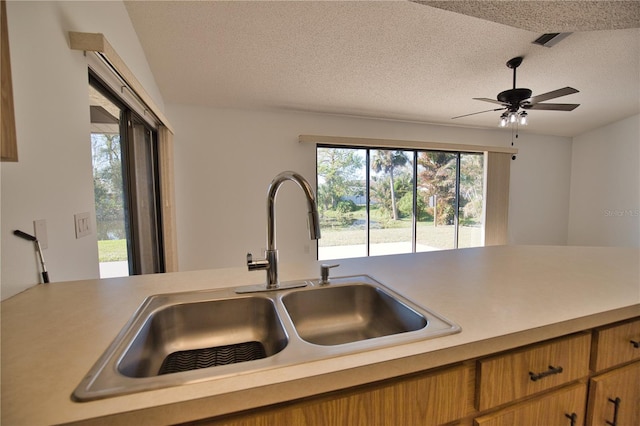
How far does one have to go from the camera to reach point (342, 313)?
102 cm

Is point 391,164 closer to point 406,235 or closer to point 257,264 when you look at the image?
point 406,235

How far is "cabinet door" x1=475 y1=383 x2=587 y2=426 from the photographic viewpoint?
0.68 m

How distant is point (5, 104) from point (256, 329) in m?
0.93

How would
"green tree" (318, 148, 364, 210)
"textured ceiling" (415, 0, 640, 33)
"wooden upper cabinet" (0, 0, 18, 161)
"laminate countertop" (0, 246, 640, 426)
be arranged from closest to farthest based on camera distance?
"laminate countertop" (0, 246, 640, 426) < "wooden upper cabinet" (0, 0, 18, 161) < "textured ceiling" (415, 0, 640, 33) < "green tree" (318, 148, 364, 210)

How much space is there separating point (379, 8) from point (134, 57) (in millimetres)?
2007

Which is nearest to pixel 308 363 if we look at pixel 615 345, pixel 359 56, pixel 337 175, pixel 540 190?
pixel 615 345

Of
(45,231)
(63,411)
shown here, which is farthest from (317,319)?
(45,231)

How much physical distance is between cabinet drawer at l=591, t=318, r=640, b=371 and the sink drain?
999 millimetres

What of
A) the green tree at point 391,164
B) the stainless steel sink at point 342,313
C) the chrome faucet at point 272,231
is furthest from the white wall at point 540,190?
the chrome faucet at point 272,231

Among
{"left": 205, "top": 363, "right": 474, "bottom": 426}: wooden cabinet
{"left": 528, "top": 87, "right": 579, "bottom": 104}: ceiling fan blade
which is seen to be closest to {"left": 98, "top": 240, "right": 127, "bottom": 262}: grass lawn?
{"left": 205, "top": 363, "right": 474, "bottom": 426}: wooden cabinet

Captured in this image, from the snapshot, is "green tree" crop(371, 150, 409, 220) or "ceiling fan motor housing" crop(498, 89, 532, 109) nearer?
"ceiling fan motor housing" crop(498, 89, 532, 109)

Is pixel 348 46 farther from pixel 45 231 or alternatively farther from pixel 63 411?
pixel 63 411

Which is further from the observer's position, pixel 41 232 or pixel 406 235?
pixel 406 235

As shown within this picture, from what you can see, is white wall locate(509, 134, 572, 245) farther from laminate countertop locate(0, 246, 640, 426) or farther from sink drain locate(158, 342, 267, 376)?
sink drain locate(158, 342, 267, 376)
